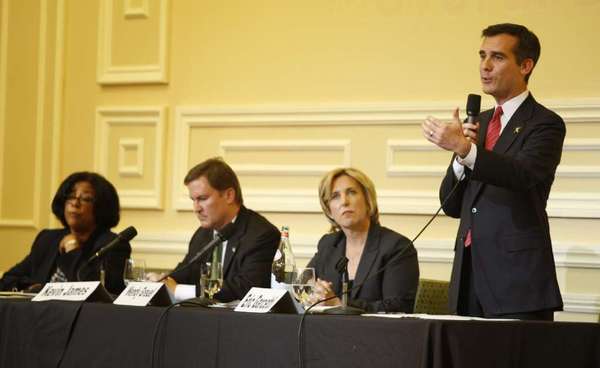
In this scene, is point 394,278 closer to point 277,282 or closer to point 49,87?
point 277,282

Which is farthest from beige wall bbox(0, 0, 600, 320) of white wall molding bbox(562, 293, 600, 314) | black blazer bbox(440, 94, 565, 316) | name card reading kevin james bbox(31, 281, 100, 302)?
name card reading kevin james bbox(31, 281, 100, 302)

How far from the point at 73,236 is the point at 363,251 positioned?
1.62 m

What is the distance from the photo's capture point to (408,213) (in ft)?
16.9

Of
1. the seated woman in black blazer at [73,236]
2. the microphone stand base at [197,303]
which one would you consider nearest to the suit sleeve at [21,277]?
the seated woman in black blazer at [73,236]

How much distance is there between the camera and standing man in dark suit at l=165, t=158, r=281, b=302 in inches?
174

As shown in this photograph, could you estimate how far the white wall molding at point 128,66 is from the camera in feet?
19.2

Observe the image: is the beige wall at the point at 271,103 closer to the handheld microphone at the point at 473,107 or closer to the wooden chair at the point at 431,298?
the wooden chair at the point at 431,298

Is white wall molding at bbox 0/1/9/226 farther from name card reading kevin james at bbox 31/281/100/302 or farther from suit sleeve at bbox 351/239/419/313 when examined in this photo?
suit sleeve at bbox 351/239/419/313

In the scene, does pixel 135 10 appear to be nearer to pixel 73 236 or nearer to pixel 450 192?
pixel 73 236

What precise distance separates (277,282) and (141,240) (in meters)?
2.28

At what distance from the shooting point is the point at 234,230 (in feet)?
14.8

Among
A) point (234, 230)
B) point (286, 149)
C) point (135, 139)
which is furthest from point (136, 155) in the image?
point (234, 230)

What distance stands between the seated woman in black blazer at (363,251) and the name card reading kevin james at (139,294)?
2.62 feet

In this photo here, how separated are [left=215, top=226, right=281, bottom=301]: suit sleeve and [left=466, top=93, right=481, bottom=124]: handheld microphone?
1447 millimetres
